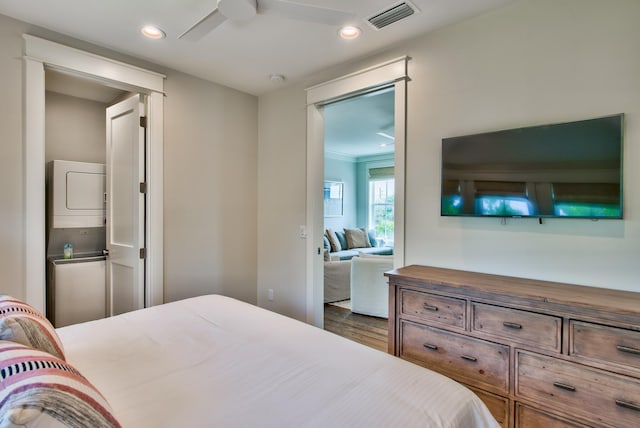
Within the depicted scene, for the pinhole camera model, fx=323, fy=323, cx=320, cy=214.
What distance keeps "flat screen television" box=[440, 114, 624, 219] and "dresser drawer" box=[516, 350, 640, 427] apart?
75cm

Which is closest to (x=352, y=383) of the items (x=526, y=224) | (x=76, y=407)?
(x=76, y=407)

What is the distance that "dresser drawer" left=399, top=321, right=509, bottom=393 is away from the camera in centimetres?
165

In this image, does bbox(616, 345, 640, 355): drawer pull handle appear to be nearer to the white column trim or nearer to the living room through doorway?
the living room through doorway

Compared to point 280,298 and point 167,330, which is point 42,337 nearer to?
point 167,330

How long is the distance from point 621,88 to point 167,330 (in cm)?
263

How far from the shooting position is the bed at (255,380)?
38.5 inches

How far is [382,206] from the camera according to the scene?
762 centimetres

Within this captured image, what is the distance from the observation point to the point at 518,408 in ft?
5.19

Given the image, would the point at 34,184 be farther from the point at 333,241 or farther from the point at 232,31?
the point at 333,241

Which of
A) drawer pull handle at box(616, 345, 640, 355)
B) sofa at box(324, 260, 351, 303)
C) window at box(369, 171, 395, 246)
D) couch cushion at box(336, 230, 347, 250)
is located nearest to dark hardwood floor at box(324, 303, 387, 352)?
sofa at box(324, 260, 351, 303)

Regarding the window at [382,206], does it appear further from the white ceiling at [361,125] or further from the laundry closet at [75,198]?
the laundry closet at [75,198]

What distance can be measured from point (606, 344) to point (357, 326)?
8.35 feet

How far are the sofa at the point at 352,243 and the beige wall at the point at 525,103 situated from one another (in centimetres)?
359

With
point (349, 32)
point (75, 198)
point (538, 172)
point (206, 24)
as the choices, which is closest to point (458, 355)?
point (538, 172)
